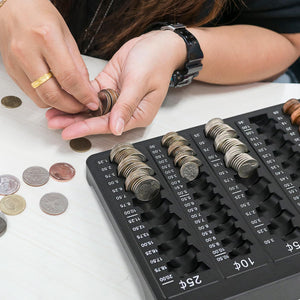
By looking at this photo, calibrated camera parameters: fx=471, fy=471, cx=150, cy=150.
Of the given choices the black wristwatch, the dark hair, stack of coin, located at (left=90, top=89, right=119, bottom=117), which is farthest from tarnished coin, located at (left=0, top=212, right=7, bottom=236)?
the dark hair

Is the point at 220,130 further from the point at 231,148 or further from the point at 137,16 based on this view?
the point at 137,16

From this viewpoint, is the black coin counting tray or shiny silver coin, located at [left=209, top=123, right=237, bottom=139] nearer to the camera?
the black coin counting tray

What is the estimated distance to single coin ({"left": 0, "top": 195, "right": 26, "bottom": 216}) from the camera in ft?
2.07

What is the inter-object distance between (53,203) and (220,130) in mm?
262

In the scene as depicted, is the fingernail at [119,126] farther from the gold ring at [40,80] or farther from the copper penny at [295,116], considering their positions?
the copper penny at [295,116]

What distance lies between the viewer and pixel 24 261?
579 millimetres

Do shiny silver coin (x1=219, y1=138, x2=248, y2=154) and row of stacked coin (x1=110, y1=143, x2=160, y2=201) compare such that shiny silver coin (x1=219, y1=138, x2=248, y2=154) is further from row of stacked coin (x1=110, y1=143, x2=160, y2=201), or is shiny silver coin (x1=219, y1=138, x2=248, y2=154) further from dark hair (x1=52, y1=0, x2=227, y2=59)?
dark hair (x1=52, y1=0, x2=227, y2=59)

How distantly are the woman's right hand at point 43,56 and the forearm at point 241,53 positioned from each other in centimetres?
26

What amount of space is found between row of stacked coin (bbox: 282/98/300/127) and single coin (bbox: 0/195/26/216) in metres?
0.42

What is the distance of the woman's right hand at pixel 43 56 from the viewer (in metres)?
0.70

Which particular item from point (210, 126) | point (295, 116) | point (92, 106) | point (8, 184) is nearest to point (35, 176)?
point (8, 184)

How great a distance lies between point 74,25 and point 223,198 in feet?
2.14

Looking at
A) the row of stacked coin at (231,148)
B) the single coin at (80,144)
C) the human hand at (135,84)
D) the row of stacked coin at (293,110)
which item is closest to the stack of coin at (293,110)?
the row of stacked coin at (293,110)

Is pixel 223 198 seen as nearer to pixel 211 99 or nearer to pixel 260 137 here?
pixel 260 137
